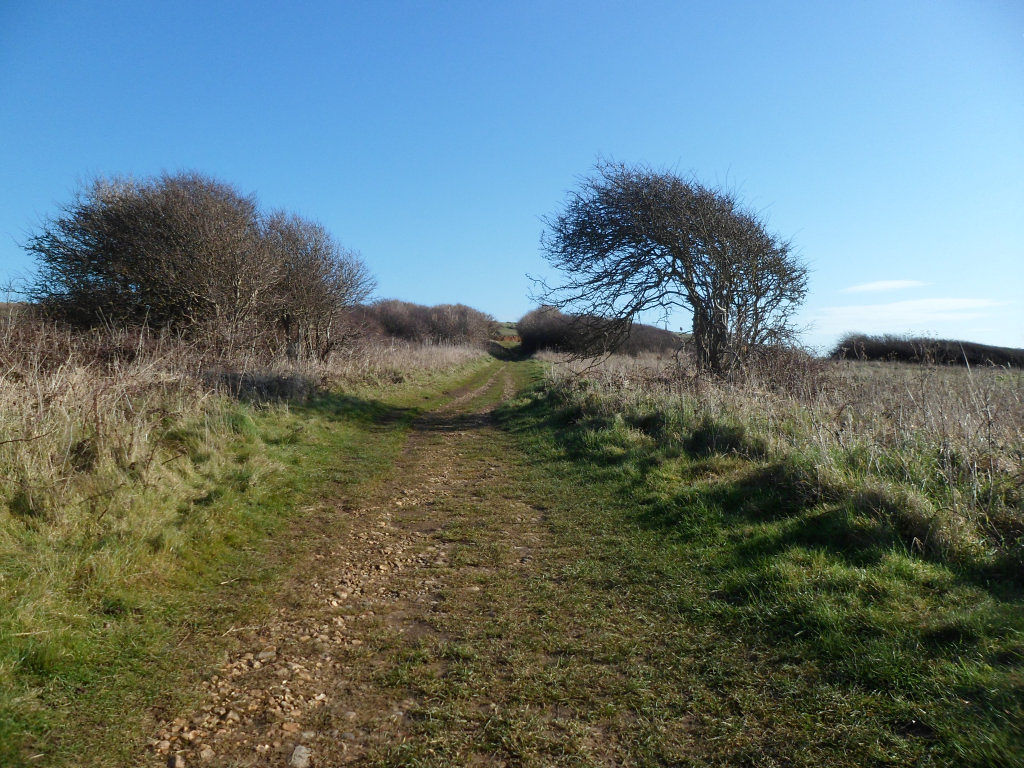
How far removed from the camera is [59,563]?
143 inches

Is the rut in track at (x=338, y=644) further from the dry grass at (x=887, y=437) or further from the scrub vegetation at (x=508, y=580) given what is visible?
the dry grass at (x=887, y=437)

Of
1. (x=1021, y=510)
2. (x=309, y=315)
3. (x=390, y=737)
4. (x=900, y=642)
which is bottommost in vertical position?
(x=390, y=737)

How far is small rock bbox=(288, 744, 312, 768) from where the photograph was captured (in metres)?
2.41

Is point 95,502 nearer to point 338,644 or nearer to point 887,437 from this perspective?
point 338,644

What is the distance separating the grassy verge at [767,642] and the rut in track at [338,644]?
0.58m

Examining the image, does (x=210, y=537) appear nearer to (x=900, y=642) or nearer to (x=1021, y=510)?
(x=900, y=642)

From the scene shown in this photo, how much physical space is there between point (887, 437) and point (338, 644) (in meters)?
6.54

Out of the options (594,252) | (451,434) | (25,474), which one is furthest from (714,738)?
(594,252)

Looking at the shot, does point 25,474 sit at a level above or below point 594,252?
below

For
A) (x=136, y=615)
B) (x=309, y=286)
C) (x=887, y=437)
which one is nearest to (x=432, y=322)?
(x=309, y=286)

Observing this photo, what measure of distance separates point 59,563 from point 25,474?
1.25 meters

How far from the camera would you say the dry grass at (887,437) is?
4293 millimetres

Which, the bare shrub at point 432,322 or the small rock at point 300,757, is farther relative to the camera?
the bare shrub at point 432,322

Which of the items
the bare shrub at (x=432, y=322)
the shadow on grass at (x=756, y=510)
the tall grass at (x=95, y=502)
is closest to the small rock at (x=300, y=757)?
the tall grass at (x=95, y=502)
